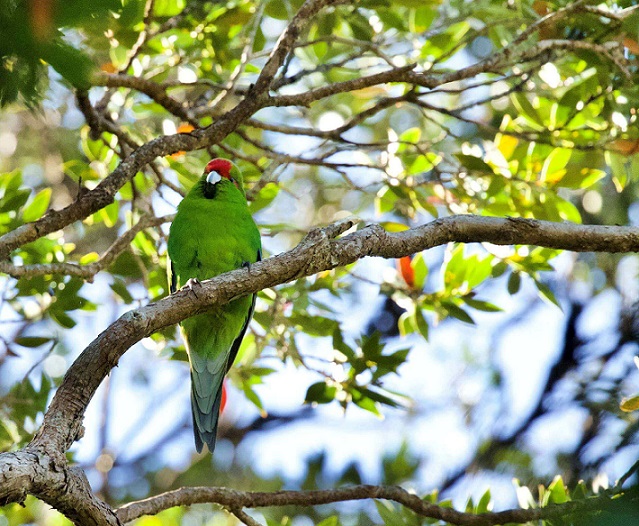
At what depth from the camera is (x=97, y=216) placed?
389 centimetres

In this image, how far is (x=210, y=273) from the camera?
356 cm

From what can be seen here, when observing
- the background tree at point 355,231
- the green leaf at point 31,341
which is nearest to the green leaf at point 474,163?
the background tree at point 355,231

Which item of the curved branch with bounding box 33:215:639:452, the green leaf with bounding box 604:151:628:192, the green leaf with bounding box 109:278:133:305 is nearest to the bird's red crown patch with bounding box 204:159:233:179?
the green leaf with bounding box 109:278:133:305

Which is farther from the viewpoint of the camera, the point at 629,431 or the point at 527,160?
the point at 527,160

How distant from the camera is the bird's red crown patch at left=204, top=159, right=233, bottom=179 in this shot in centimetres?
392

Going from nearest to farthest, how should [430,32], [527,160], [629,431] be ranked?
[629,431] → [527,160] → [430,32]

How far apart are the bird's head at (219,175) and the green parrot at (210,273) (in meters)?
0.09

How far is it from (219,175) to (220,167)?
0.22 feet

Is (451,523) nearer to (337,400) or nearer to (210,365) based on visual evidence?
(337,400)

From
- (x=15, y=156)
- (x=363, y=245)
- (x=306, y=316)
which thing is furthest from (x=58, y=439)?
(x=15, y=156)

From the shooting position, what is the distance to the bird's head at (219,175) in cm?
383

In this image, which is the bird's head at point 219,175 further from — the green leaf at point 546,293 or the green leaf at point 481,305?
the green leaf at point 546,293

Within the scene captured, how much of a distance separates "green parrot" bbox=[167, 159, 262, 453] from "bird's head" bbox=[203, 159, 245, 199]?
0.09 m

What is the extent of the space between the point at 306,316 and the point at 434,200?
1.02 meters
